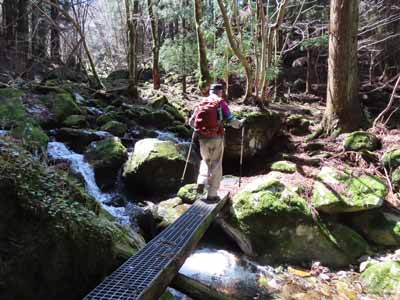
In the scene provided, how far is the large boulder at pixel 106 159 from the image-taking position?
9.61m

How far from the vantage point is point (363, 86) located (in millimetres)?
16922

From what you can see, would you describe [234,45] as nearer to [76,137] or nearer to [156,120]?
[156,120]

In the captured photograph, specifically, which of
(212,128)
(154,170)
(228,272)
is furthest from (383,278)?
(154,170)

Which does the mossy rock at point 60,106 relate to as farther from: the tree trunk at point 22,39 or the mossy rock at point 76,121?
the tree trunk at point 22,39

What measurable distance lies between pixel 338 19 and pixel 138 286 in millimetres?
8438

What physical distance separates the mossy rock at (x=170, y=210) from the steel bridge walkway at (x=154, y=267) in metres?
2.04

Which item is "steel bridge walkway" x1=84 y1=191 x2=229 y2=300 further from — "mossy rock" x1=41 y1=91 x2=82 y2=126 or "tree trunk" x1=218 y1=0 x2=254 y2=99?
"mossy rock" x1=41 y1=91 x2=82 y2=126

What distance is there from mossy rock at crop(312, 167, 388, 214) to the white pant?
217 cm

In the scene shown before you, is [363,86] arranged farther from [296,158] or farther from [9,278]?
[9,278]

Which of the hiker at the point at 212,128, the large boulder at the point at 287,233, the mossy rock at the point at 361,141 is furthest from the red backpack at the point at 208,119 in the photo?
the mossy rock at the point at 361,141

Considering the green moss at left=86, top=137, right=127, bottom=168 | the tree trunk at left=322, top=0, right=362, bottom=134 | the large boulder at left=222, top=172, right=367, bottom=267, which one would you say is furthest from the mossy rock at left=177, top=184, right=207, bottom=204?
the tree trunk at left=322, top=0, right=362, bottom=134

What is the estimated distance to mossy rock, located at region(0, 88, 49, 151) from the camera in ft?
29.6

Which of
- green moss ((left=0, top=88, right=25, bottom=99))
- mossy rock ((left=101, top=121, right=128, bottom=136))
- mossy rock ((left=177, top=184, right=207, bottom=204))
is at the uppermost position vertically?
green moss ((left=0, top=88, right=25, bottom=99))

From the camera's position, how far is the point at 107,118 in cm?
1309
